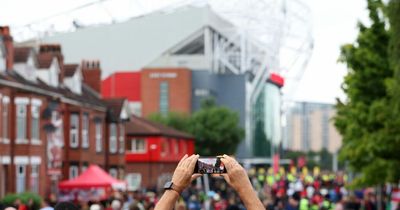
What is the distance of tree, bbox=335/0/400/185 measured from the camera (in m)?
34.0

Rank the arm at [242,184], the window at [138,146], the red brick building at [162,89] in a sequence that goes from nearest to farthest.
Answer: the arm at [242,184] < the window at [138,146] < the red brick building at [162,89]

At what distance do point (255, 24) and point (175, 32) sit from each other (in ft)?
47.1

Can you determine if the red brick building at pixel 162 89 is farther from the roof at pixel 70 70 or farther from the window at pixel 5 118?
the window at pixel 5 118

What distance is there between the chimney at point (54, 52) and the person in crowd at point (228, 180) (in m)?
44.8

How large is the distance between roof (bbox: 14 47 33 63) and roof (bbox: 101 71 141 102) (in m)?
83.9

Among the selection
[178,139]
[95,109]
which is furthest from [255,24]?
[95,109]

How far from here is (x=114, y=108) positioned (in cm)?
5866

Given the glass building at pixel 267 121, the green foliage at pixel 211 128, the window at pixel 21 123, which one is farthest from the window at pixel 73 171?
the glass building at pixel 267 121

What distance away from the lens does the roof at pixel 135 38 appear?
13038 centimetres

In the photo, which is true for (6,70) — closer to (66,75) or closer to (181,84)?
(66,75)

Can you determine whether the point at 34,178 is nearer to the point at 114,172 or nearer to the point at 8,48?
the point at 8,48

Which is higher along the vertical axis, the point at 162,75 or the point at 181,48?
the point at 181,48

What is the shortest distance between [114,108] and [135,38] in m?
73.7

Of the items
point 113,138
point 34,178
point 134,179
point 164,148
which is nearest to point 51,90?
point 34,178
